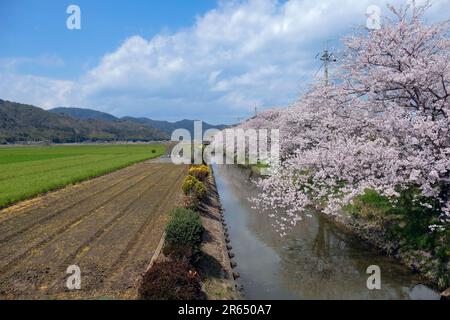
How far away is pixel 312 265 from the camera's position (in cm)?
1544

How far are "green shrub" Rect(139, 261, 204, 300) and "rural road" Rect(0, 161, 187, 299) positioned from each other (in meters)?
0.95

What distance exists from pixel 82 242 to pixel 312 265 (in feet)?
32.1

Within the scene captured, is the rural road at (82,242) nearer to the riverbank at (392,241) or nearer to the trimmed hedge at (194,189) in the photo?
the trimmed hedge at (194,189)

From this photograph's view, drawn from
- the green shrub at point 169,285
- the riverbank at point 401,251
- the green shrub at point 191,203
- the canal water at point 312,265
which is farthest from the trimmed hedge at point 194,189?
the green shrub at point 169,285

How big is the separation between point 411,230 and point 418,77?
6971 mm

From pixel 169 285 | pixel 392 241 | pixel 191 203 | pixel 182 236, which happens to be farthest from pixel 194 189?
pixel 169 285

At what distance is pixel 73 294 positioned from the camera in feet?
34.7

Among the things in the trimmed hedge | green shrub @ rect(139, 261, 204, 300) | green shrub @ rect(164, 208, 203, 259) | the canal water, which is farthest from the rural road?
the canal water

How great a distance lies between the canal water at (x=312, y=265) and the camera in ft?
42.2

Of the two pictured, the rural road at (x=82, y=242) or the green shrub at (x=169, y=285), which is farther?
the rural road at (x=82, y=242)

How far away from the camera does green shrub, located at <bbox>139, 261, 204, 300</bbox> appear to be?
9594mm

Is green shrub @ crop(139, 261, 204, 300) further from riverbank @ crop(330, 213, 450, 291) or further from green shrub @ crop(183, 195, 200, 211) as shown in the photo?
green shrub @ crop(183, 195, 200, 211)

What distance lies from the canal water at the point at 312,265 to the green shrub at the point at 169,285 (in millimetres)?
3323
